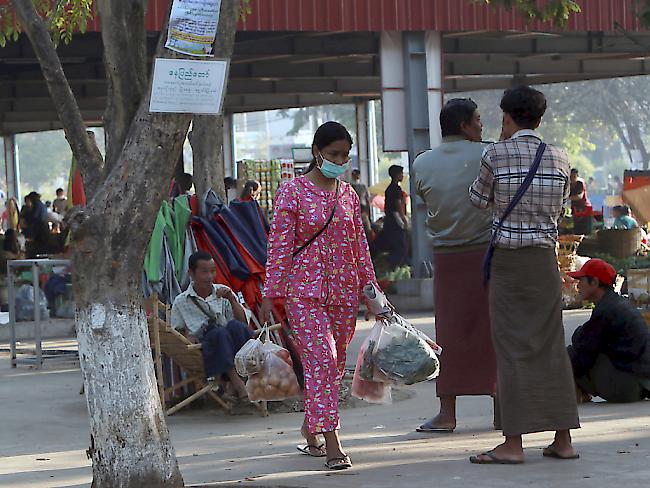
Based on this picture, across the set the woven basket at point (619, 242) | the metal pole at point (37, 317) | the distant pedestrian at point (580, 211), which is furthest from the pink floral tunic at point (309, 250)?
the woven basket at point (619, 242)

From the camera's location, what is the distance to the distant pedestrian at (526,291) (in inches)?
263

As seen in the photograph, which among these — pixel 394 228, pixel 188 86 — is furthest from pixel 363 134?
pixel 188 86

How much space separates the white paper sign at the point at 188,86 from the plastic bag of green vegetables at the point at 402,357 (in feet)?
5.94

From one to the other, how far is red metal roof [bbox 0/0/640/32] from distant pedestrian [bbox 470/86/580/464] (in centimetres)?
1099

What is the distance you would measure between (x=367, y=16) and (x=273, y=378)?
11.6 m

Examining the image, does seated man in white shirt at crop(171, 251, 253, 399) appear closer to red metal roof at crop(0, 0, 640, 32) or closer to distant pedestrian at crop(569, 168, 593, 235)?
red metal roof at crop(0, 0, 640, 32)

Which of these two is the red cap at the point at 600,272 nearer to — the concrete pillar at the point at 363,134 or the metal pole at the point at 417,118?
the metal pole at the point at 417,118

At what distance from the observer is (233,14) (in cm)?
651

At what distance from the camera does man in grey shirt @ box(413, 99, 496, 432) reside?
7.62 meters

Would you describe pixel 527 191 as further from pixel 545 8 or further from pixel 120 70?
pixel 545 8

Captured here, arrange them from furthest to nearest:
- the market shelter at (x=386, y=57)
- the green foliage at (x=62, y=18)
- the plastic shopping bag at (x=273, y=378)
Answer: the market shelter at (x=386, y=57) → the green foliage at (x=62, y=18) → the plastic shopping bag at (x=273, y=378)

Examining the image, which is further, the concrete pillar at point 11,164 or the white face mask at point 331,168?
the concrete pillar at point 11,164

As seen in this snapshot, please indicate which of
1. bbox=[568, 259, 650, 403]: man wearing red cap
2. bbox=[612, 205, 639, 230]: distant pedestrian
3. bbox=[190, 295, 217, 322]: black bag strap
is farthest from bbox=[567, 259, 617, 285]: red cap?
bbox=[612, 205, 639, 230]: distant pedestrian

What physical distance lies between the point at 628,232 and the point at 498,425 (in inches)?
464
